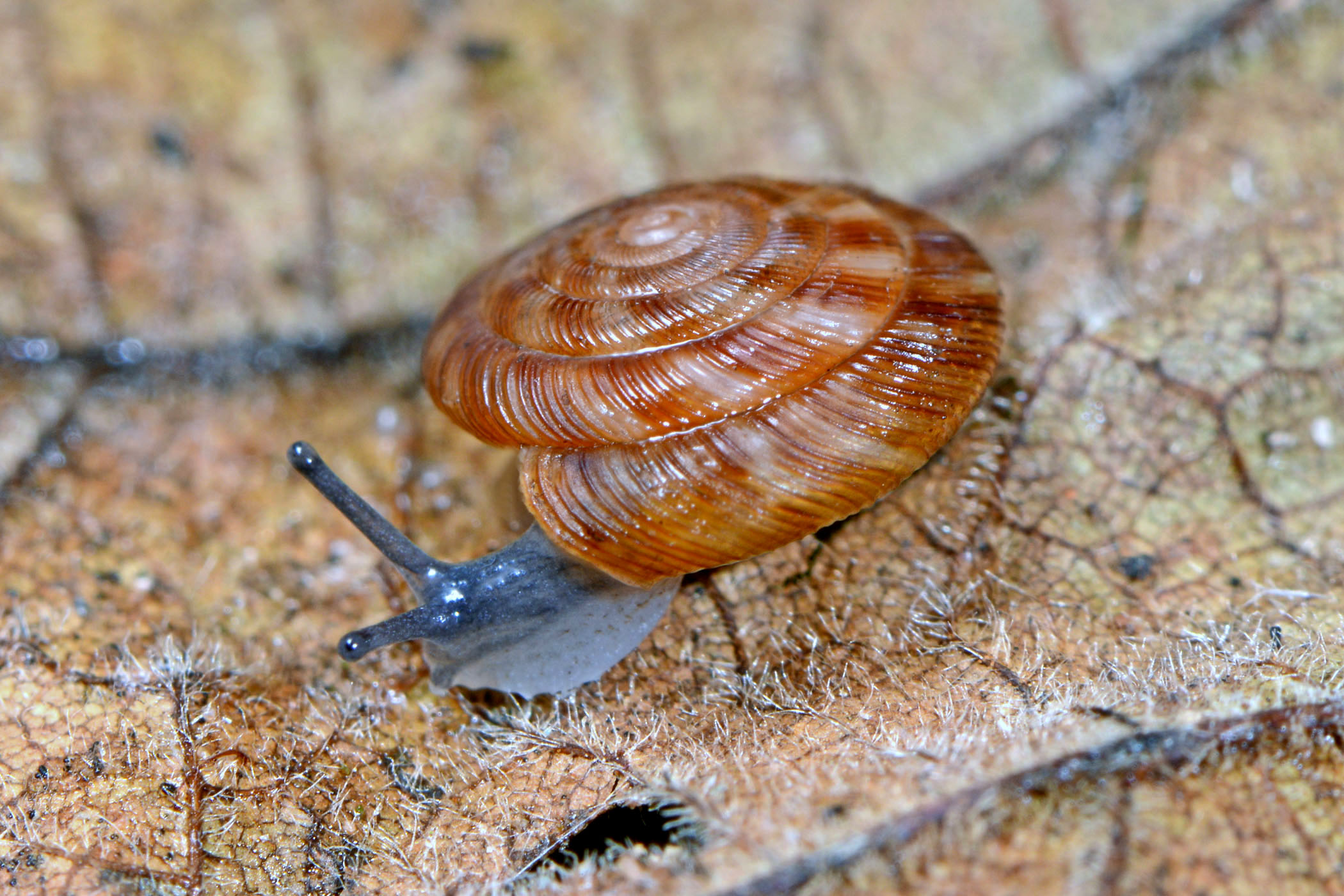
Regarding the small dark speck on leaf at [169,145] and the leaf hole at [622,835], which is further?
the small dark speck on leaf at [169,145]

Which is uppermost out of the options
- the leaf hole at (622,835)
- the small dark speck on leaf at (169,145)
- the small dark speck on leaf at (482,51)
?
the small dark speck on leaf at (482,51)

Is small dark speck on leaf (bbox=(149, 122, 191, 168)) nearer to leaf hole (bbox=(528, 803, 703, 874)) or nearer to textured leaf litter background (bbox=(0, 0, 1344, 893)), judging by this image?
textured leaf litter background (bbox=(0, 0, 1344, 893))

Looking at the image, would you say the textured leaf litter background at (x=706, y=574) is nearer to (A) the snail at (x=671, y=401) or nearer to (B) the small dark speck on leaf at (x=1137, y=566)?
(B) the small dark speck on leaf at (x=1137, y=566)

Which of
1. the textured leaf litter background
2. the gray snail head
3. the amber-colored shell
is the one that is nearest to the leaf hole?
the textured leaf litter background

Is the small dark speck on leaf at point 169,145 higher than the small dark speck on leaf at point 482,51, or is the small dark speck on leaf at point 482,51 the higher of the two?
the small dark speck on leaf at point 482,51

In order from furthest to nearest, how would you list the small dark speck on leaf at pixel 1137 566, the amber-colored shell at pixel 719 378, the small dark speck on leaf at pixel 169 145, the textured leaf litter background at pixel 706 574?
the small dark speck on leaf at pixel 169 145
the small dark speck on leaf at pixel 1137 566
the amber-colored shell at pixel 719 378
the textured leaf litter background at pixel 706 574

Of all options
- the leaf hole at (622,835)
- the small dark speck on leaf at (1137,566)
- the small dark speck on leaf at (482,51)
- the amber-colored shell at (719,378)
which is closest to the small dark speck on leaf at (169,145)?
the small dark speck on leaf at (482,51)
